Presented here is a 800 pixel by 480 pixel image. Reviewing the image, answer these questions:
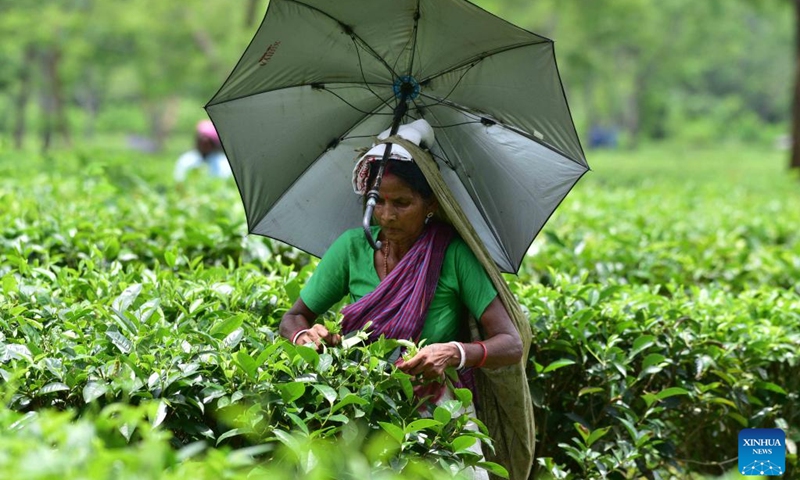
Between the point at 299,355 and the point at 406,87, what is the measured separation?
969 millimetres

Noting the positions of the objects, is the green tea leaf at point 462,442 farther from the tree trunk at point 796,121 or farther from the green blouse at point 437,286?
the tree trunk at point 796,121

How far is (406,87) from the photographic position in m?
3.18

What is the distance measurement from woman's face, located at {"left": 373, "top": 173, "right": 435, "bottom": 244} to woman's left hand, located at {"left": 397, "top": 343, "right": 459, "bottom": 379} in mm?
388

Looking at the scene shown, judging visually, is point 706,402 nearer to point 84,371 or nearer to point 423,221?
point 423,221

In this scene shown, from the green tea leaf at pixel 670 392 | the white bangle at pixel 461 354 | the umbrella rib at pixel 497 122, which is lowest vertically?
the green tea leaf at pixel 670 392

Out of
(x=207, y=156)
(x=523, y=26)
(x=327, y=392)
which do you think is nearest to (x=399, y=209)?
(x=327, y=392)

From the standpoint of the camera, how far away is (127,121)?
44969mm

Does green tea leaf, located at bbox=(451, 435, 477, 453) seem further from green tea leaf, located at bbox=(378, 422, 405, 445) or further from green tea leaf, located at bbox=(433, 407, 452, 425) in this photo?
green tea leaf, located at bbox=(378, 422, 405, 445)

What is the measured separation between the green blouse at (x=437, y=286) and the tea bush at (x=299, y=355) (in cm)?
23

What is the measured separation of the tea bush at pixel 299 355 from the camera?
2395 millimetres

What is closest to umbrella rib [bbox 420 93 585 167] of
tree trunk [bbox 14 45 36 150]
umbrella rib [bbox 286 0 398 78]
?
umbrella rib [bbox 286 0 398 78]

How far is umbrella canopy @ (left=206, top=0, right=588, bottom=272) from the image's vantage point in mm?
3053

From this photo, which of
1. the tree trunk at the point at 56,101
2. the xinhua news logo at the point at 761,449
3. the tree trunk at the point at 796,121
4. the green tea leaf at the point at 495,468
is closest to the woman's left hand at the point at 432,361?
the green tea leaf at the point at 495,468

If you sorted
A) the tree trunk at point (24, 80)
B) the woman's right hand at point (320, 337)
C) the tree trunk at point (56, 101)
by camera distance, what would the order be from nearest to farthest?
the woman's right hand at point (320, 337)
the tree trunk at point (56, 101)
the tree trunk at point (24, 80)
